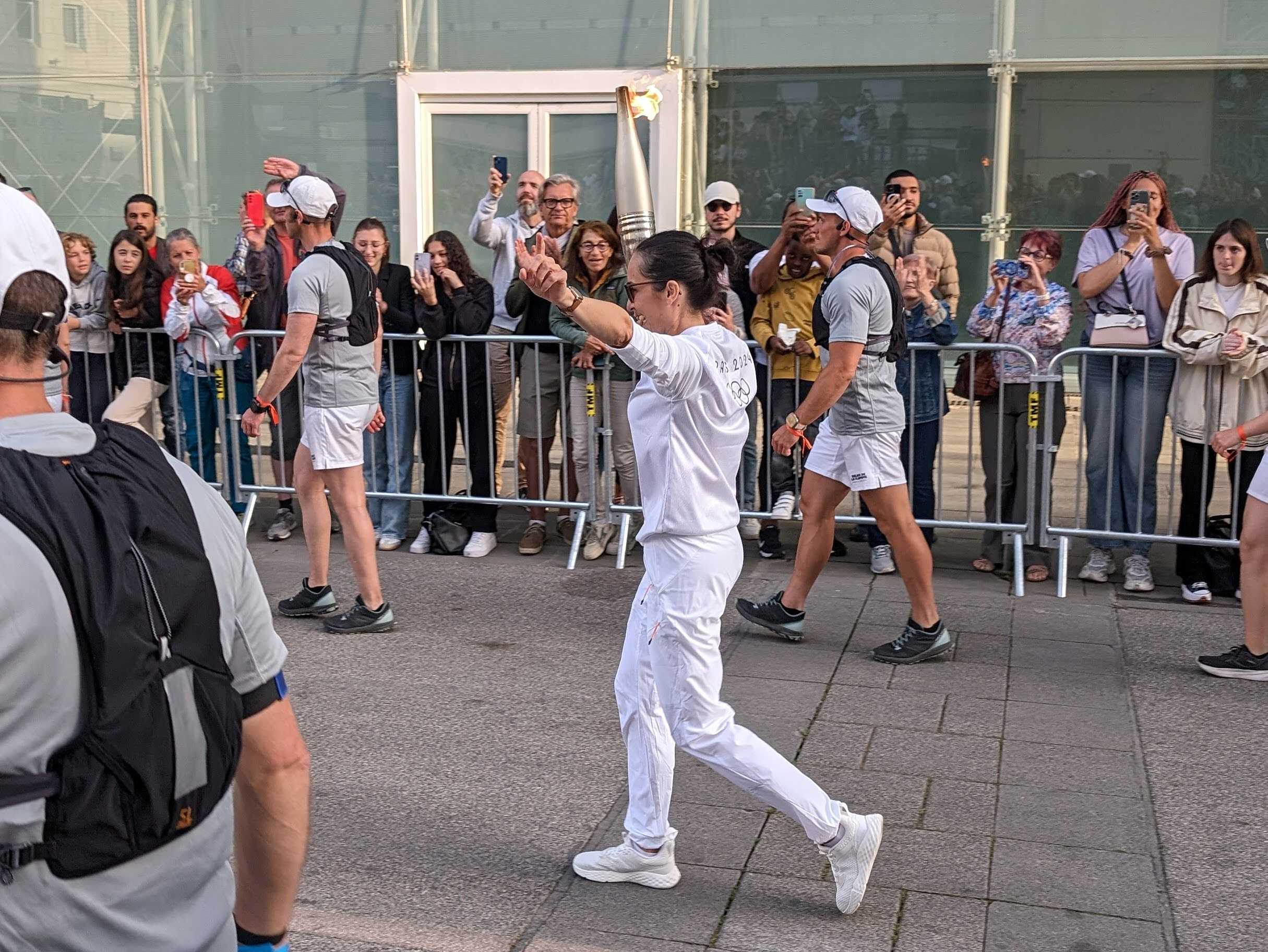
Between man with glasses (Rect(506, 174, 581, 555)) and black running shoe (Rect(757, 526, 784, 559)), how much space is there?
119cm

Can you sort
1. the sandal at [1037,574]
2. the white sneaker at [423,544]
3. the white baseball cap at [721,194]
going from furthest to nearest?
the white baseball cap at [721,194], the white sneaker at [423,544], the sandal at [1037,574]

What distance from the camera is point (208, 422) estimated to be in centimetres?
926

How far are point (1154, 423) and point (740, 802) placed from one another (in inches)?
162

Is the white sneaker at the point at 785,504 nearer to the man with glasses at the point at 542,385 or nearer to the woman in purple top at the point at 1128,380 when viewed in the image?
the man with glasses at the point at 542,385

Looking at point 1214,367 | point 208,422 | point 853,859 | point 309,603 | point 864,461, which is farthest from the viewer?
point 208,422

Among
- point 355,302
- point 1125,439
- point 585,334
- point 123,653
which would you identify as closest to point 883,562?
point 1125,439

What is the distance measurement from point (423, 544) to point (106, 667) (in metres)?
6.97

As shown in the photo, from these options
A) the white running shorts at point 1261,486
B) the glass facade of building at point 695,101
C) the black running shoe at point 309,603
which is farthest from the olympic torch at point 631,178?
the white running shorts at point 1261,486

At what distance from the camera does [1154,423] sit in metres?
7.80

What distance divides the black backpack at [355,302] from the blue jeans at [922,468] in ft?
10.0

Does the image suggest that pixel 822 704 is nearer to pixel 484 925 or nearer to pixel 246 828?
pixel 484 925

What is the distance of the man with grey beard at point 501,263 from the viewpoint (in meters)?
8.85

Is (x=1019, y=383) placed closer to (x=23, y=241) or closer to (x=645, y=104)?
(x=645, y=104)

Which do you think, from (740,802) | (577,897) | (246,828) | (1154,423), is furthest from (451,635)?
(246,828)
